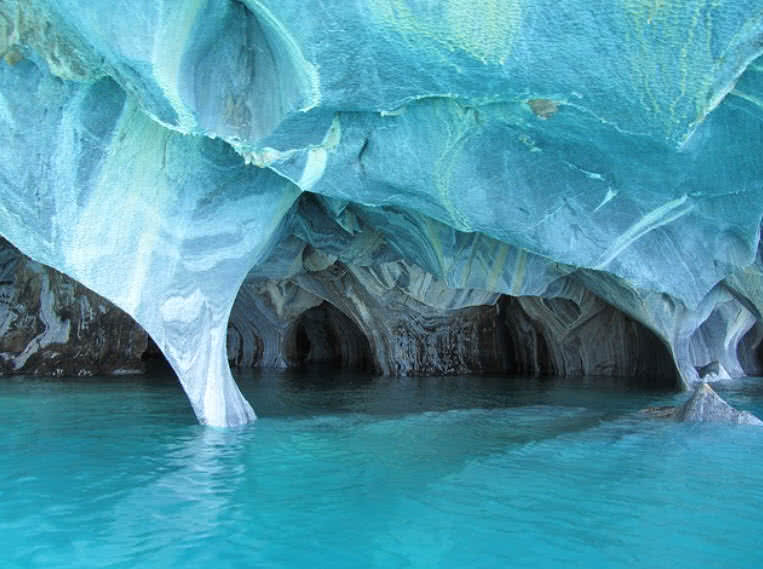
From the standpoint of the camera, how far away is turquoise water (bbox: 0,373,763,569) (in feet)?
10.6

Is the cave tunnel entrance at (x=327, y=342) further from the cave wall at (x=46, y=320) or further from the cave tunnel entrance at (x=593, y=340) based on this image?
the cave wall at (x=46, y=320)

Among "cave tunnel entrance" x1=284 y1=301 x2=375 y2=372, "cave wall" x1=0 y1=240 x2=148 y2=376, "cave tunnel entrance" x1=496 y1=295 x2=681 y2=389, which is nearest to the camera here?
"cave wall" x1=0 y1=240 x2=148 y2=376

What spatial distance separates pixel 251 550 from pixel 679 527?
7.58ft

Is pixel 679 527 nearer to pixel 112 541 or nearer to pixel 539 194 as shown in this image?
pixel 112 541

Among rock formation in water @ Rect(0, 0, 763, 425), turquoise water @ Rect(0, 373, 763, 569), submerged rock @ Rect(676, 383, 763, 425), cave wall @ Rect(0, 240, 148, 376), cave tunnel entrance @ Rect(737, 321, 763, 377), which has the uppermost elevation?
rock formation in water @ Rect(0, 0, 763, 425)

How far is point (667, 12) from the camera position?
4.19 m

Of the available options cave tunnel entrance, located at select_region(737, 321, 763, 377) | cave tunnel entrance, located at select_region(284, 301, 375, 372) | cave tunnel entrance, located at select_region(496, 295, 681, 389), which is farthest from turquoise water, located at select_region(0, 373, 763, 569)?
cave tunnel entrance, located at select_region(284, 301, 375, 372)

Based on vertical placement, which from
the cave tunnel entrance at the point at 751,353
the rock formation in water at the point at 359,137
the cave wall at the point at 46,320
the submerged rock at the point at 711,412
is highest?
the rock formation in water at the point at 359,137

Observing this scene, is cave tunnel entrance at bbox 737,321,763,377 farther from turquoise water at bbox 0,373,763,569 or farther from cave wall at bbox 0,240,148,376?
cave wall at bbox 0,240,148,376

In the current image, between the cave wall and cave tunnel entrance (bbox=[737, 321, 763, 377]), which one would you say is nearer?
the cave wall

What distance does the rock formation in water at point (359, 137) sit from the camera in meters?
4.50

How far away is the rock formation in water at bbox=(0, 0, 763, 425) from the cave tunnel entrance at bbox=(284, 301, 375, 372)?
1226 cm

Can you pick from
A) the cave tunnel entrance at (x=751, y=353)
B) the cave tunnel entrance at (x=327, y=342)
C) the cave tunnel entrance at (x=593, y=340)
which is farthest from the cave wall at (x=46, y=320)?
the cave tunnel entrance at (x=751, y=353)

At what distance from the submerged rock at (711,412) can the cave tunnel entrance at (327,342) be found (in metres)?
12.5
